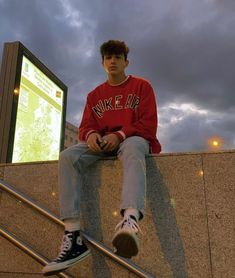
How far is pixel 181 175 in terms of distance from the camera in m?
2.53

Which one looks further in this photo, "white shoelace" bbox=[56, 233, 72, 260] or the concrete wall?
the concrete wall

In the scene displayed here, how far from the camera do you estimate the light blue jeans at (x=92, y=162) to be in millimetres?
2102

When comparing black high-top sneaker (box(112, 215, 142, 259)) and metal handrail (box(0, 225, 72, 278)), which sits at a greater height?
black high-top sneaker (box(112, 215, 142, 259))

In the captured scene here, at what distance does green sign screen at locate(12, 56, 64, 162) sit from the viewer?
4.71 metres

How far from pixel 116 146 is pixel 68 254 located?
0.88 metres

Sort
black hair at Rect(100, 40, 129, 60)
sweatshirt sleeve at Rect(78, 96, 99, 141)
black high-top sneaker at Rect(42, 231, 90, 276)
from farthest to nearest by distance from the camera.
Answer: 1. black hair at Rect(100, 40, 129, 60)
2. sweatshirt sleeve at Rect(78, 96, 99, 141)
3. black high-top sneaker at Rect(42, 231, 90, 276)

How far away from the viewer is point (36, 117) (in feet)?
17.3

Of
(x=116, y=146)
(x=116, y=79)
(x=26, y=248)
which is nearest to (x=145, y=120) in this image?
(x=116, y=146)

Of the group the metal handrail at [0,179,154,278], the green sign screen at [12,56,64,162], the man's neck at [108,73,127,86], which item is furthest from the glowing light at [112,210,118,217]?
the green sign screen at [12,56,64,162]

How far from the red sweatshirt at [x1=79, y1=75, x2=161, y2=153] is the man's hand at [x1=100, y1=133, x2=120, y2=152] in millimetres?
52

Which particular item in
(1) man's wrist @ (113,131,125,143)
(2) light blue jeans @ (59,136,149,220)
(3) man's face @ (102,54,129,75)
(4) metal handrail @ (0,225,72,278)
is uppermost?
(3) man's face @ (102,54,129,75)

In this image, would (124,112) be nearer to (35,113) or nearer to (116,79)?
(116,79)

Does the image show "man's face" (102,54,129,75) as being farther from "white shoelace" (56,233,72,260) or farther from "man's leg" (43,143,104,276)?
"white shoelace" (56,233,72,260)

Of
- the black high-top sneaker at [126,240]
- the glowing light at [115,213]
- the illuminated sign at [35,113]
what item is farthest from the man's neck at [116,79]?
the illuminated sign at [35,113]
